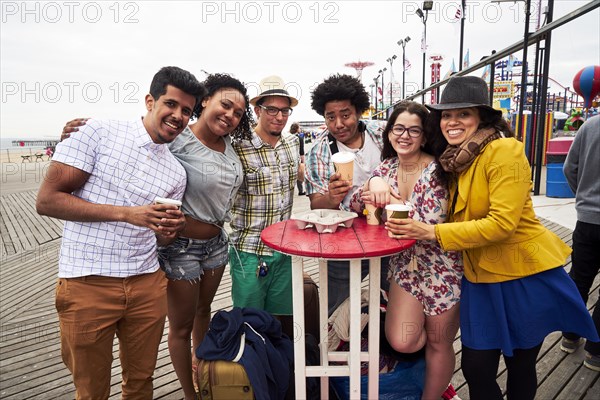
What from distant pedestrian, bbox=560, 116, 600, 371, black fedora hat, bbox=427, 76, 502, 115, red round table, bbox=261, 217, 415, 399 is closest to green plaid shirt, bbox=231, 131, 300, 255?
red round table, bbox=261, 217, 415, 399

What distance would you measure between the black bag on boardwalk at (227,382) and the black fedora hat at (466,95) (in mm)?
1577

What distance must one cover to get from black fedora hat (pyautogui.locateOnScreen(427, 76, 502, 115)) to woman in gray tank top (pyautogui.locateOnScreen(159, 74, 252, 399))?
113cm

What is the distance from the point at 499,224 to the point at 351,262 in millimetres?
633

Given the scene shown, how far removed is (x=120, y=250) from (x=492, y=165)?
166 centimetres

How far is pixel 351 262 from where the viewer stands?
1722 millimetres

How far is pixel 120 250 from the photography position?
1.72 meters

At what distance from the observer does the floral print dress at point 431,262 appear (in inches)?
72.4

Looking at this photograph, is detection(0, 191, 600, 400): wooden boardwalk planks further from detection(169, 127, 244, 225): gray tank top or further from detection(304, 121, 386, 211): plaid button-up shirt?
detection(304, 121, 386, 211): plaid button-up shirt

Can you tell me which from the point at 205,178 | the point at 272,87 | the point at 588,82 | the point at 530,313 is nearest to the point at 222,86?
the point at 272,87

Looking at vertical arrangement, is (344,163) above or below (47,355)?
above

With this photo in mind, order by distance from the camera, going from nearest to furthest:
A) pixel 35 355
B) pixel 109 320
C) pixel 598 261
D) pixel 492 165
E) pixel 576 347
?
1. pixel 492 165
2. pixel 109 320
3. pixel 598 261
4. pixel 576 347
5. pixel 35 355

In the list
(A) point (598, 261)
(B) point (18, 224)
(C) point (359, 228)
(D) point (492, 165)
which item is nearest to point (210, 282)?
(C) point (359, 228)

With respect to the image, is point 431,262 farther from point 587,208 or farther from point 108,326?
point 108,326

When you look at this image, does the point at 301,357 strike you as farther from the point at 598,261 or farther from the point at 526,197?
the point at 598,261
